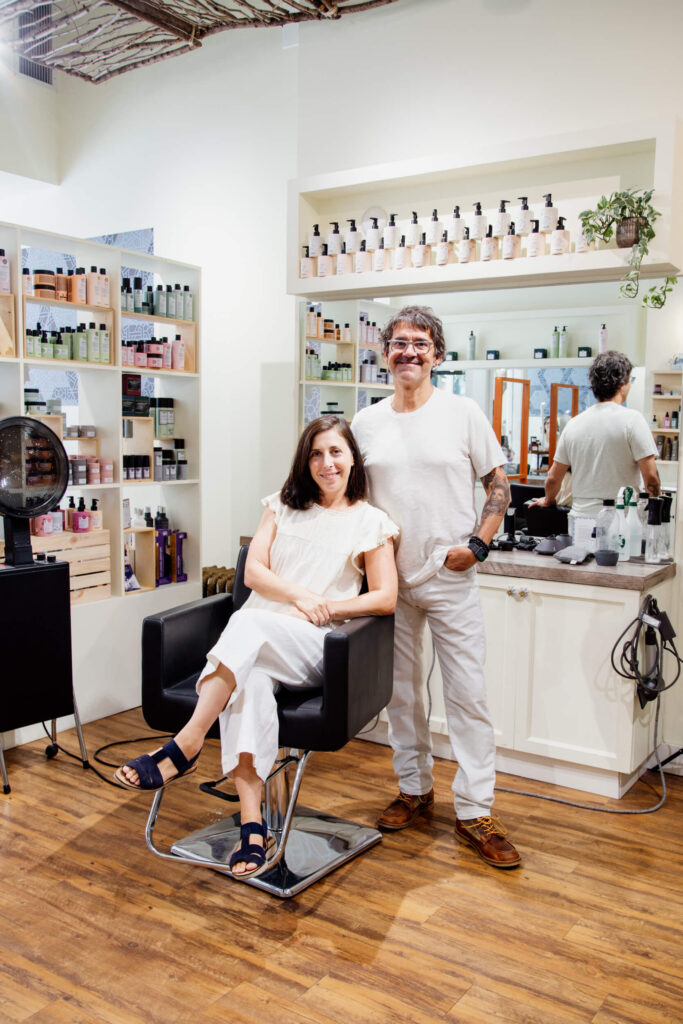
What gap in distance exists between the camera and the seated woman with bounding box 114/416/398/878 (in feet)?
7.32

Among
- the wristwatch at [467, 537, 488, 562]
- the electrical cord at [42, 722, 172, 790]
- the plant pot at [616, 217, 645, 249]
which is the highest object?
the plant pot at [616, 217, 645, 249]

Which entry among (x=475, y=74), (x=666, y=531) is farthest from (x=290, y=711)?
(x=475, y=74)

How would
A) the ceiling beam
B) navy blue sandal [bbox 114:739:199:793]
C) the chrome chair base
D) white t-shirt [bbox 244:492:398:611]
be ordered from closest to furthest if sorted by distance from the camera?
navy blue sandal [bbox 114:739:199:793], the chrome chair base, white t-shirt [bbox 244:492:398:611], the ceiling beam

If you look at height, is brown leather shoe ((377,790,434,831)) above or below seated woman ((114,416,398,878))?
below

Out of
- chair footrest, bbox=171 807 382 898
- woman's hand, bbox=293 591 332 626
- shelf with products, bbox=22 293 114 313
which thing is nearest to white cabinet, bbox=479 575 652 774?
chair footrest, bbox=171 807 382 898

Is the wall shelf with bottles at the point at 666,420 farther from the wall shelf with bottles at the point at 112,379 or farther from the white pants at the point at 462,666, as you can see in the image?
the wall shelf with bottles at the point at 112,379

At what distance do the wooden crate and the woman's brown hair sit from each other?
1388 mm

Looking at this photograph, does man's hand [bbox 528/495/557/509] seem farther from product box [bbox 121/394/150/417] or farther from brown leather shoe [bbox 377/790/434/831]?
product box [bbox 121/394/150/417]

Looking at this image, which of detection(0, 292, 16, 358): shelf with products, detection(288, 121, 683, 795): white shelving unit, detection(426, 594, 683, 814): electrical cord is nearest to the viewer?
detection(426, 594, 683, 814): electrical cord

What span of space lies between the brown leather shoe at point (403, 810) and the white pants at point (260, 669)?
26.0 inches

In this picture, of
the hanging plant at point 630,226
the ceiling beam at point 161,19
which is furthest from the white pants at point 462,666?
the ceiling beam at point 161,19

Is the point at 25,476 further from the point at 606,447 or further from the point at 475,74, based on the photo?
the point at 475,74

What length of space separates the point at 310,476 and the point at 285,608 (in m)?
0.40

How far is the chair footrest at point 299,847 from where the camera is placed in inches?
94.9
